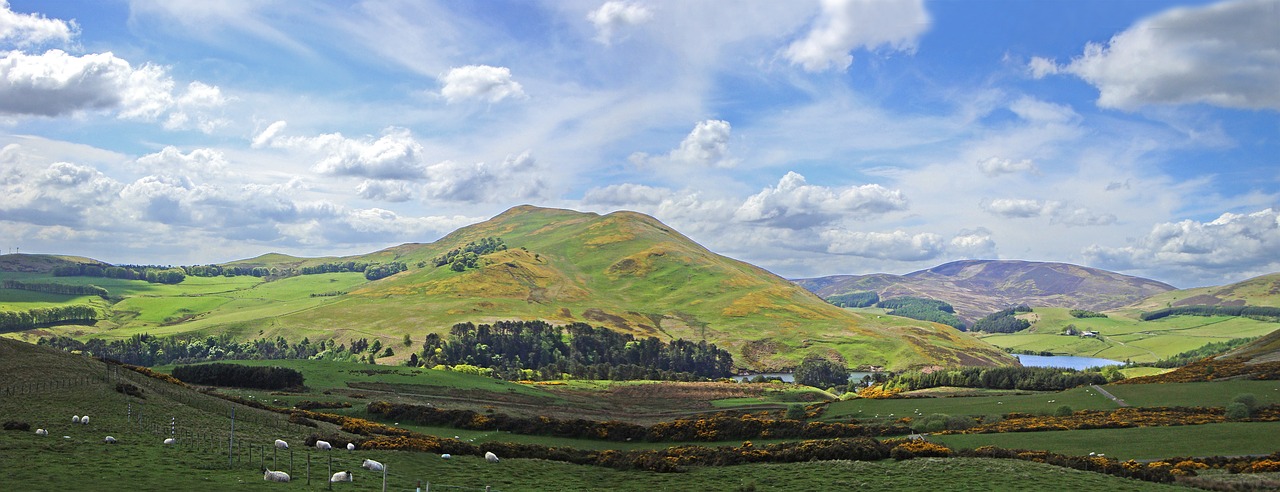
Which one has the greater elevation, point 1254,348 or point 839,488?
point 1254,348

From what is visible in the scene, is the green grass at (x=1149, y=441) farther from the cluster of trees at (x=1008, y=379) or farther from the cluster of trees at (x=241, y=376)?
the cluster of trees at (x=241, y=376)

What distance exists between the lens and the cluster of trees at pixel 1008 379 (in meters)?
125

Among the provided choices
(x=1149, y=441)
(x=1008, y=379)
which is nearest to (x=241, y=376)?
(x=1149, y=441)

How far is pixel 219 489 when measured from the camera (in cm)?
3278

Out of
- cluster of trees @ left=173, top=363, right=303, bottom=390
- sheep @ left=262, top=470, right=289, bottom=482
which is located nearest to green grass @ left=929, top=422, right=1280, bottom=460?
sheep @ left=262, top=470, right=289, bottom=482

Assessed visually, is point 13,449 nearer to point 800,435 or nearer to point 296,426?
point 296,426

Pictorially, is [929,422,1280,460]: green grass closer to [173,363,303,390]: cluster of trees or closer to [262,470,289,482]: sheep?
[262,470,289,482]: sheep

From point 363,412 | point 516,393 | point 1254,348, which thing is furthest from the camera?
point 1254,348

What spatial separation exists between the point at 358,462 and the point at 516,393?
77.2m

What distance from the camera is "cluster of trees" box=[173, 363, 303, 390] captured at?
10531cm

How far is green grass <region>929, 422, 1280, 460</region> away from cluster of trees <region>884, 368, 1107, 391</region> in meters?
61.7

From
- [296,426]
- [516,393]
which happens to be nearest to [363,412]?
[296,426]

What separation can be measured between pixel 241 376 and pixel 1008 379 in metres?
126

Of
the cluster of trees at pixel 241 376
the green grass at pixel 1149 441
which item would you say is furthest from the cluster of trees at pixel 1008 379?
the cluster of trees at pixel 241 376
